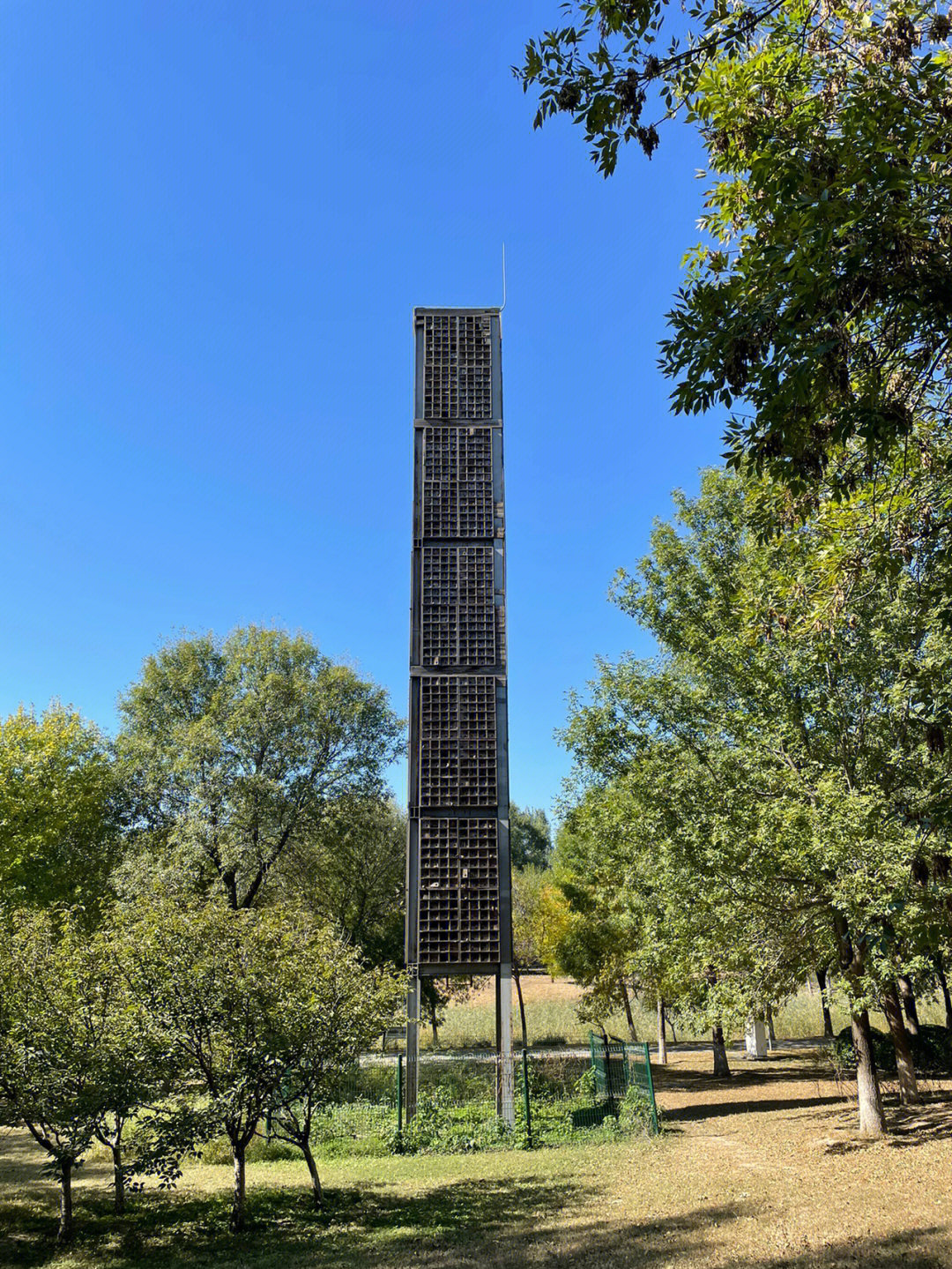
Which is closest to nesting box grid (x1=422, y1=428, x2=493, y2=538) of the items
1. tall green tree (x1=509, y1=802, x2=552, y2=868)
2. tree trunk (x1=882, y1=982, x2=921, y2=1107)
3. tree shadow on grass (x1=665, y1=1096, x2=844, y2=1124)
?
tree trunk (x1=882, y1=982, x2=921, y2=1107)

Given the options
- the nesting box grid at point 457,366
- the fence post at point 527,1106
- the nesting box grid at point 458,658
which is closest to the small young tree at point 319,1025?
the fence post at point 527,1106

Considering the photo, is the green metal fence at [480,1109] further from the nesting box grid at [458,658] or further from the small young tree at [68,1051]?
the small young tree at [68,1051]

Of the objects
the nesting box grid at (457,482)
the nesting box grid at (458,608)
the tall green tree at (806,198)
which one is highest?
the nesting box grid at (457,482)

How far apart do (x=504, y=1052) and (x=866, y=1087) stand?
617 cm

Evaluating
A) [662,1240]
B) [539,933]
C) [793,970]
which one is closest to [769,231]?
[662,1240]

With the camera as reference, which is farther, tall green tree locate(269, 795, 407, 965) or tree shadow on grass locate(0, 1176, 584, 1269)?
tall green tree locate(269, 795, 407, 965)

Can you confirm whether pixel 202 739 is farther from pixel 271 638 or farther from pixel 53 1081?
pixel 53 1081

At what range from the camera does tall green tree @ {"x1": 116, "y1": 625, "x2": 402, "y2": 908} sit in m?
24.7

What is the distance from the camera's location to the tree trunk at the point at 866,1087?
1242 cm

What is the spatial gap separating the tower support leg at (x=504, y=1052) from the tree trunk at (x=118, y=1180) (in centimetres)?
672

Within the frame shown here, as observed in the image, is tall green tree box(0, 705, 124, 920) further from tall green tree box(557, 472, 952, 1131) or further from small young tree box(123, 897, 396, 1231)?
tall green tree box(557, 472, 952, 1131)

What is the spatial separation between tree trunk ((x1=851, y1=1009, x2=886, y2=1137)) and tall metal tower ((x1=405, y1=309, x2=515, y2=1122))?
19.3 feet

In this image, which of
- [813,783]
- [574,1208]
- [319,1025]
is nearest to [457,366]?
[813,783]

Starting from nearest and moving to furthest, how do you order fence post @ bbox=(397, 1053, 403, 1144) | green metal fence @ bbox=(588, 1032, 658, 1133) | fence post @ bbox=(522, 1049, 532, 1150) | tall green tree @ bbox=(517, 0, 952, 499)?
tall green tree @ bbox=(517, 0, 952, 499) < green metal fence @ bbox=(588, 1032, 658, 1133) < fence post @ bbox=(522, 1049, 532, 1150) < fence post @ bbox=(397, 1053, 403, 1144)
